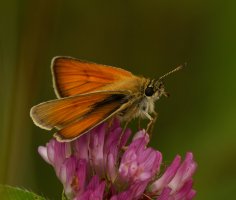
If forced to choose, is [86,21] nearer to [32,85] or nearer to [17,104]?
[32,85]

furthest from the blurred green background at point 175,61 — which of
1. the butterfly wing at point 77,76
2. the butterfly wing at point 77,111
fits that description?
the butterfly wing at point 77,111

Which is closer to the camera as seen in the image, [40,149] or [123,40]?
[40,149]

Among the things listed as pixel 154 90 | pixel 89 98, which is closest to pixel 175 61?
pixel 154 90

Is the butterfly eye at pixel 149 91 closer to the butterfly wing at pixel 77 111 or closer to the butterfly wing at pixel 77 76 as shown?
the butterfly wing at pixel 77 111

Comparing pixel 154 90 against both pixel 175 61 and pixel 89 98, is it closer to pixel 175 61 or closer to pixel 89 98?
pixel 89 98

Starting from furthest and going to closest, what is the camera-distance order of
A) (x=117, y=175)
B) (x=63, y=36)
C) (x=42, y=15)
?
(x=63, y=36), (x=42, y=15), (x=117, y=175)

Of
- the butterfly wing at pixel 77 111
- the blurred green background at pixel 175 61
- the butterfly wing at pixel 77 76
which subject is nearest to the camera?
the butterfly wing at pixel 77 111

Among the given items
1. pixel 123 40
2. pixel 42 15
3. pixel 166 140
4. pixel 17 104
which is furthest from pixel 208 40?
pixel 17 104
